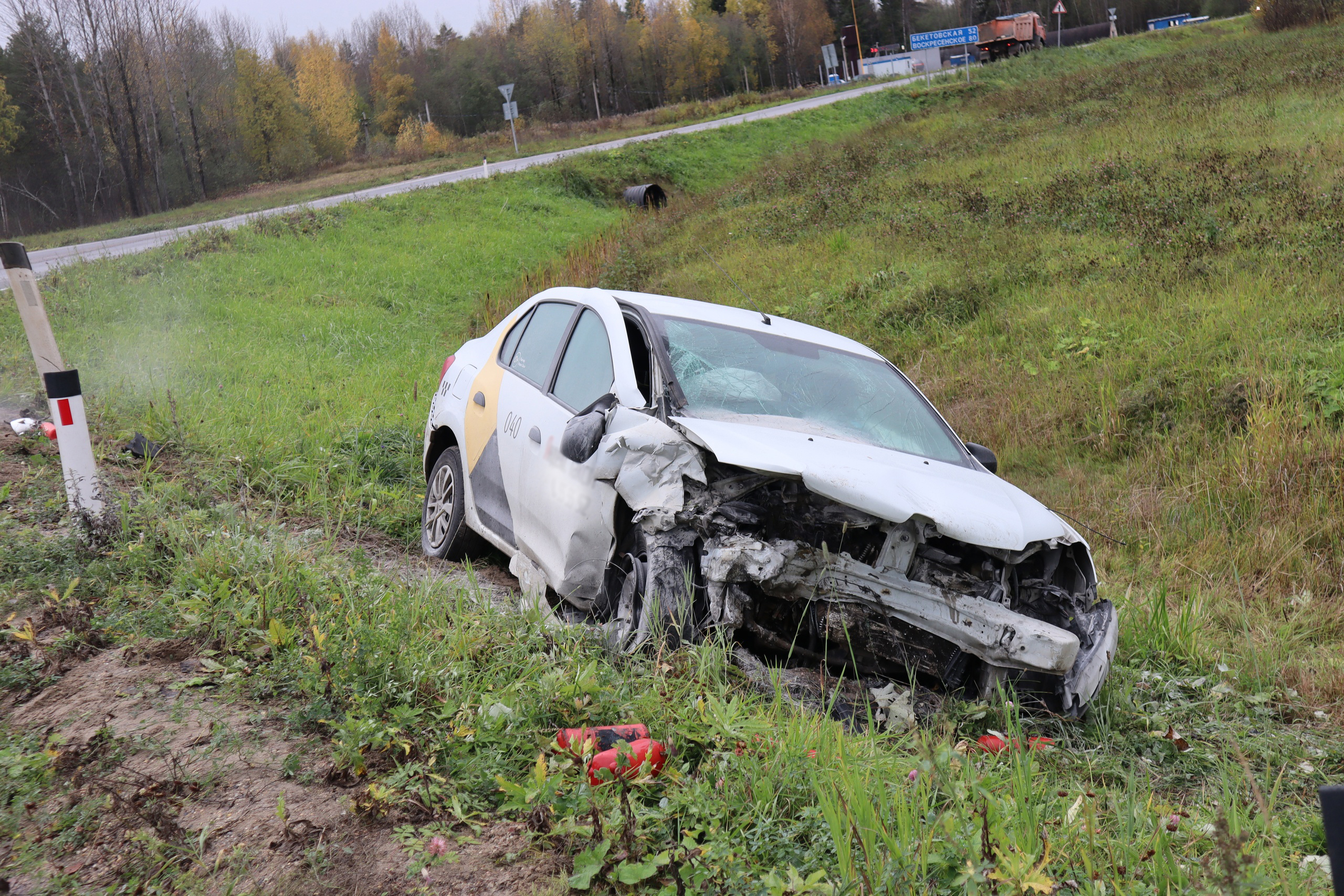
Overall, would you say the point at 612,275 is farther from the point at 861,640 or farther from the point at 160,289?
the point at 861,640

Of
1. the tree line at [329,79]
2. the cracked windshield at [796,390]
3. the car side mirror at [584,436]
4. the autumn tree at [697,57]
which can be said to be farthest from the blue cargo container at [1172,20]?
the car side mirror at [584,436]

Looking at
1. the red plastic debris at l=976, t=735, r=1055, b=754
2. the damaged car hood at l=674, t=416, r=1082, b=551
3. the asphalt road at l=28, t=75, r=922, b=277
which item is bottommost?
the red plastic debris at l=976, t=735, r=1055, b=754

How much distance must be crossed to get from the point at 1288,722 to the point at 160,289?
1329cm

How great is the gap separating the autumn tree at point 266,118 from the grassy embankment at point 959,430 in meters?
43.9

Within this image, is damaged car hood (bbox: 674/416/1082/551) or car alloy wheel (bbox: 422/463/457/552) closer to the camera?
damaged car hood (bbox: 674/416/1082/551)

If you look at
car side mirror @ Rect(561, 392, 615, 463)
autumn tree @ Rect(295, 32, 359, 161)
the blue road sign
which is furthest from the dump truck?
car side mirror @ Rect(561, 392, 615, 463)

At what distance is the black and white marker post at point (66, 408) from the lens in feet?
14.7

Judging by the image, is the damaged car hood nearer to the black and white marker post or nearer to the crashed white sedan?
the crashed white sedan

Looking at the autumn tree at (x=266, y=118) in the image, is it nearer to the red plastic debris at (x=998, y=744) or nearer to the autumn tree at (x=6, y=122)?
the autumn tree at (x=6, y=122)

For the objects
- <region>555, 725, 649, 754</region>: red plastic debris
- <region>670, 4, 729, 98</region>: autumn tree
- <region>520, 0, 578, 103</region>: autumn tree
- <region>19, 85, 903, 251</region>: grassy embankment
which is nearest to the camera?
<region>555, 725, 649, 754</region>: red plastic debris

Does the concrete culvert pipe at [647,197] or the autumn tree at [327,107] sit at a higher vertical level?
the autumn tree at [327,107]

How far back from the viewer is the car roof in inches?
180

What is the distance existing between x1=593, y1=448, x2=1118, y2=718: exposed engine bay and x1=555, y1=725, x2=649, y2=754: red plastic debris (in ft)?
1.76

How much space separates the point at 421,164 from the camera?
33531 mm
